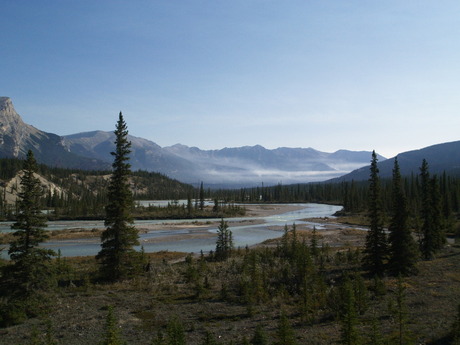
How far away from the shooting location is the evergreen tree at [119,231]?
30.1m

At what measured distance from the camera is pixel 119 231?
100 feet

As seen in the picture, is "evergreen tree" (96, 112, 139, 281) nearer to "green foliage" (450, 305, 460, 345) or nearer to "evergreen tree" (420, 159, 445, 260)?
"green foliage" (450, 305, 460, 345)

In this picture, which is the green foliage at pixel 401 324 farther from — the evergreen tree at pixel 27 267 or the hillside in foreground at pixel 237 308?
the evergreen tree at pixel 27 267

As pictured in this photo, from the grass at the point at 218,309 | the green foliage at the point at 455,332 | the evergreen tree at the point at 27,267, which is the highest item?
the evergreen tree at the point at 27,267

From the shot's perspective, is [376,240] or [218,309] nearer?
[218,309]

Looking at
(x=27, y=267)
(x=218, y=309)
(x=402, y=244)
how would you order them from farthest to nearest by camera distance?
(x=402, y=244)
(x=218, y=309)
(x=27, y=267)

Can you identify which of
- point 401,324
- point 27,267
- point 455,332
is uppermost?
point 27,267

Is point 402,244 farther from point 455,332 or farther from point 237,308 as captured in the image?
point 237,308

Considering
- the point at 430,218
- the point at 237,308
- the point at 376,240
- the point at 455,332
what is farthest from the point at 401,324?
the point at 430,218

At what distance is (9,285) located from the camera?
67.6 ft

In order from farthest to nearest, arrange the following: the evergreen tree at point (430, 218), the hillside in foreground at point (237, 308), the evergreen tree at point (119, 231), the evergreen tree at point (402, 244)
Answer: the evergreen tree at point (430, 218) < the evergreen tree at point (402, 244) < the evergreen tree at point (119, 231) < the hillside in foreground at point (237, 308)

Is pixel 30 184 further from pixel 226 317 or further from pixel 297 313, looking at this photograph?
pixel 297 313

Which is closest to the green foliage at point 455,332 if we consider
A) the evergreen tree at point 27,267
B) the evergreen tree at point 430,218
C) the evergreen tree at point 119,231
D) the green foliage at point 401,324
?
the green foliage at point 401,324

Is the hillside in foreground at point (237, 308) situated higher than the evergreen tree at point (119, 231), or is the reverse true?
the evergreen tree at point (119, 231)
